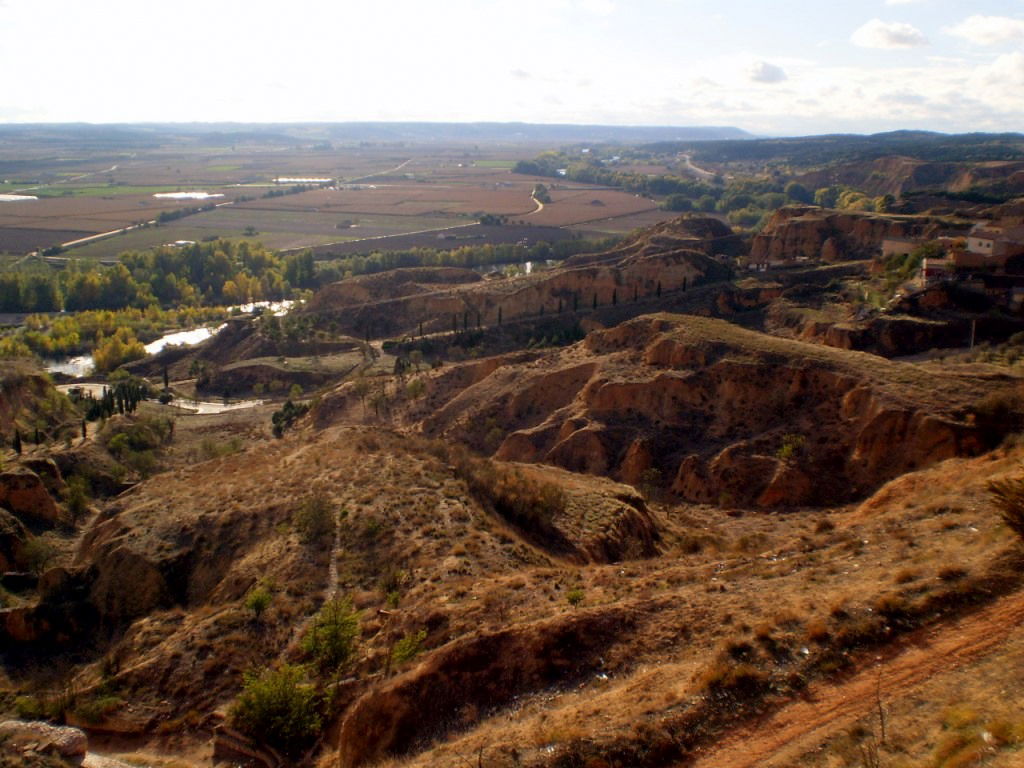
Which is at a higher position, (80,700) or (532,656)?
(532,656)

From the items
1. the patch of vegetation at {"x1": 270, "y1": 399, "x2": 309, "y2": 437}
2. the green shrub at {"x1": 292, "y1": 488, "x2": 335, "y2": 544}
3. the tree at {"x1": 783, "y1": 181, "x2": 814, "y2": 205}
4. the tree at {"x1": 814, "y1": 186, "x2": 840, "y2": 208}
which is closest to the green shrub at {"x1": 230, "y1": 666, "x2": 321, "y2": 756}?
the green shrub at {"x1": 292, "y1": 488, "x2": 335, "y2": 544}

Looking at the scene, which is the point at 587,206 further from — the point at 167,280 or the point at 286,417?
the point at 286,417

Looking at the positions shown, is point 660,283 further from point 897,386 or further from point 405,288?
point 897,386

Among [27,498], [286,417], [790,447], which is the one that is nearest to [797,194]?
[286,417]

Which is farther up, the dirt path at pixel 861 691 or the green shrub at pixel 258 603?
the dirt path at pixel 861 691

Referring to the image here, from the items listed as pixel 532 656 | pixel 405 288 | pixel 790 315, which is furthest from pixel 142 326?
pixel 532 656

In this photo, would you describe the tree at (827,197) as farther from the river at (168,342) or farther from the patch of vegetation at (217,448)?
the patch of vegetation at (217,448)

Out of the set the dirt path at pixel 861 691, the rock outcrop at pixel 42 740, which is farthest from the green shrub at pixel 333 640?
the dirt path at pixel 861 691
